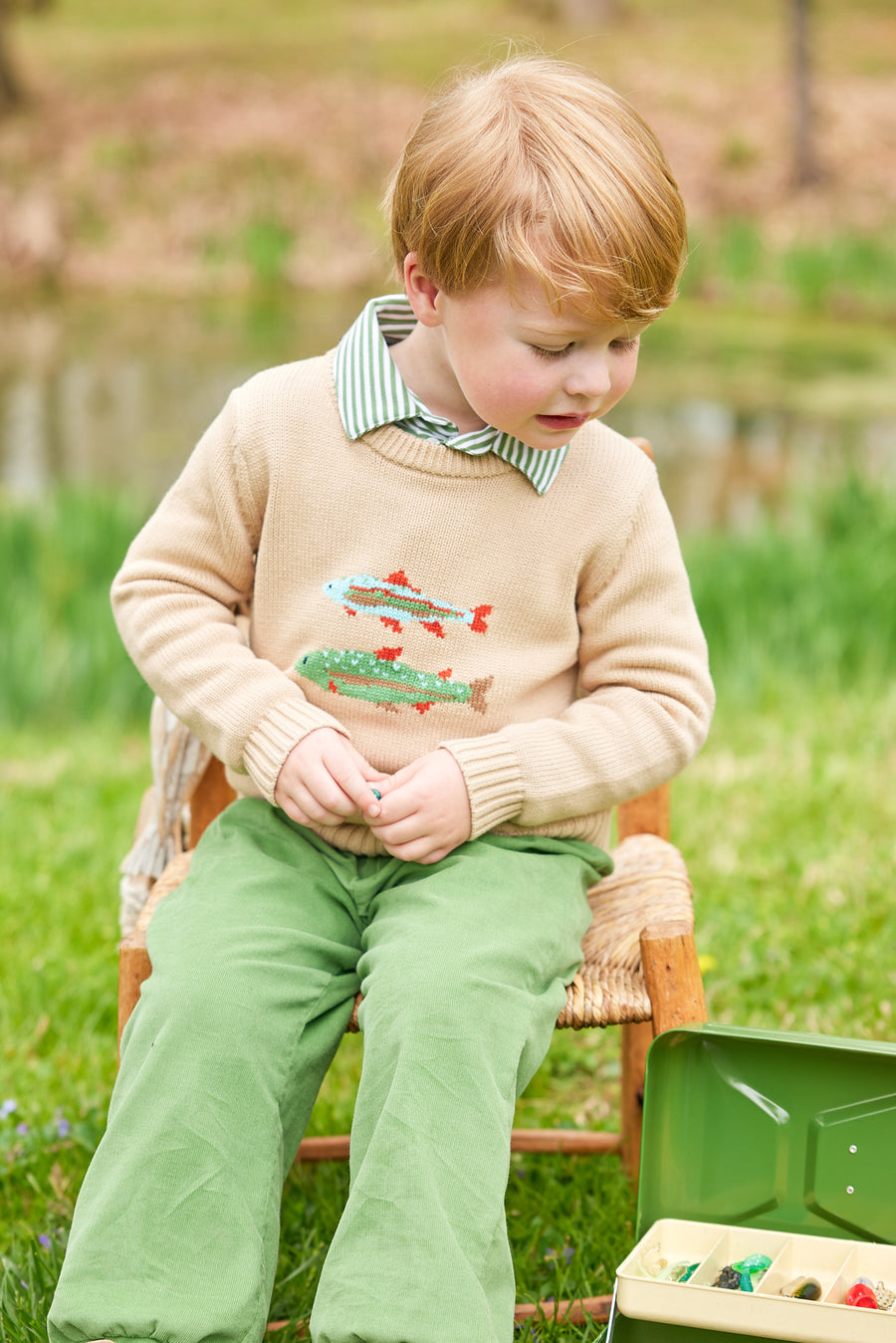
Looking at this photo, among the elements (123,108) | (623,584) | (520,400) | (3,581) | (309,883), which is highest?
(123,108)

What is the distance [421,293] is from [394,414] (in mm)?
125

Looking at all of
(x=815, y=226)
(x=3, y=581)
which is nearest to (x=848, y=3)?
(x=815, y=226)

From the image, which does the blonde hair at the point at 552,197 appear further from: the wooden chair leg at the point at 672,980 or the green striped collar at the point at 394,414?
the wooden chair leg at the point at 672,980

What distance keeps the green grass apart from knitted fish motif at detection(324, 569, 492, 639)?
0.70 m

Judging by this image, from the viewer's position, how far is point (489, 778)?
1.43 meters

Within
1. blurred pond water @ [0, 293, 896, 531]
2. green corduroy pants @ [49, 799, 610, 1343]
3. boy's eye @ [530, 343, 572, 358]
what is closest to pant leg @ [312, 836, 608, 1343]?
green corduroy pants @ [49, 799, 610, 1343]

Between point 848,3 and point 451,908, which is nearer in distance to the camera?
point 451,908

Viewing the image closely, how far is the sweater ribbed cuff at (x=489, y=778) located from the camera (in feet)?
4.67


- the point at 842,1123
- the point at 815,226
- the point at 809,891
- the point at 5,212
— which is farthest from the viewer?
the point at 5,212

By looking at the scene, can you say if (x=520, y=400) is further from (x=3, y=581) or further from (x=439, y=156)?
(x=3, y=581)

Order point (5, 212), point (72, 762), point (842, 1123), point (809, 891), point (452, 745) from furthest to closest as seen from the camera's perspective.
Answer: point (5, 212) < point (72, 762) < point (809, 891) < point (452, 745) < point (842, 1123)

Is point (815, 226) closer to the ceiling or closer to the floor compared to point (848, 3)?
closer to the floor

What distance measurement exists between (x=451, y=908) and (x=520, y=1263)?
19.2 inches

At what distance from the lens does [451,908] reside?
1361mm
